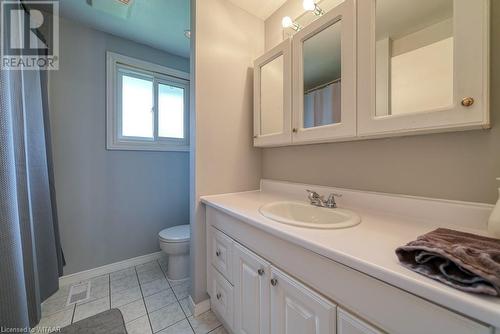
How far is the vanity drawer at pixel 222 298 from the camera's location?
3.58 ft

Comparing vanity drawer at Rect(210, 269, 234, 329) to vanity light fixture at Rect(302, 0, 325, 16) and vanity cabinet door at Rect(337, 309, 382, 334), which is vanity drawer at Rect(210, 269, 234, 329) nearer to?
vanity cabinet door at Rect(337, 309, 382, 334)

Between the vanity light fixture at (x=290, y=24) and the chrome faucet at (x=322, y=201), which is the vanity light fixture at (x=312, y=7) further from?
the chrome faucet at (x=322, y=201)

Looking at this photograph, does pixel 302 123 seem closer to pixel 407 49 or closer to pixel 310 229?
pixel 407 49

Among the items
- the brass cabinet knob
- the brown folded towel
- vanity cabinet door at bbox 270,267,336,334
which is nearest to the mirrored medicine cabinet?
the brass cabinet knob

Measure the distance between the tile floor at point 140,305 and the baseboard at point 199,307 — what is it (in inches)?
1.0

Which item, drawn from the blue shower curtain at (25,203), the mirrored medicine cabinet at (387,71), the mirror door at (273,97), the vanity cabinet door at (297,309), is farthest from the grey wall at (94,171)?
the vanity cabinet door at (297,309)

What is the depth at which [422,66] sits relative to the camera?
2.58 feet

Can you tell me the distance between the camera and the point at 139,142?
1.99m

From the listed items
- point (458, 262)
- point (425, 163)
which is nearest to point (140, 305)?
point (458, 262)

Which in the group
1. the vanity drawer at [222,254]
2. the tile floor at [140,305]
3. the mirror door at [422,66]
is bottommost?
the tile floor at [140,305]

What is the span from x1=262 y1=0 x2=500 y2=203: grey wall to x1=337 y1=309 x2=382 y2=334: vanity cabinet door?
63cm

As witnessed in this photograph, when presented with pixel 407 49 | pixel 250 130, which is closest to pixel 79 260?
pixel 250 130

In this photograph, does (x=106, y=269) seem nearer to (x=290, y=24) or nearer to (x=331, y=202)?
(x=331, y=202)

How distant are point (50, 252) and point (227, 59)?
74.0 inches
